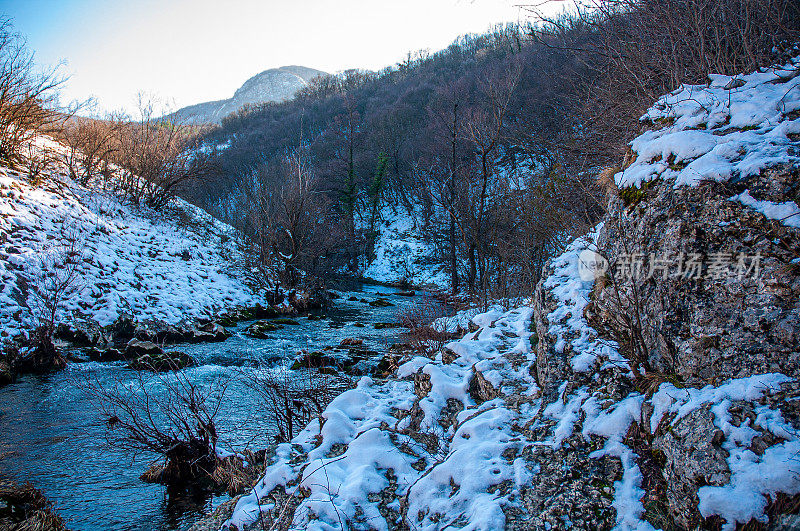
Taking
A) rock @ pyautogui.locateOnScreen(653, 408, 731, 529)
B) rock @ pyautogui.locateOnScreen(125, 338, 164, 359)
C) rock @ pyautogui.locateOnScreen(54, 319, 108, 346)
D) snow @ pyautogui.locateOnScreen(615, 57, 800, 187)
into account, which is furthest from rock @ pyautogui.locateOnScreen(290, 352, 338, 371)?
rock @ pyautogui.locateOnScreen(653, 408, 731, 529)

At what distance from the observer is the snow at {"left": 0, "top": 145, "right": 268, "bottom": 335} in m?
10.3

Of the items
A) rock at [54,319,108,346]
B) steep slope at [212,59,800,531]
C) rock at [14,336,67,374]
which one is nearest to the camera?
steep slope at [212,59,800,531]

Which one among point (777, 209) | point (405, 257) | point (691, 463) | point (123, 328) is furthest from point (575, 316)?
point (405, 257)

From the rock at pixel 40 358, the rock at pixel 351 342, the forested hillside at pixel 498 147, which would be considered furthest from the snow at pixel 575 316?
the rock at pixel 40 358

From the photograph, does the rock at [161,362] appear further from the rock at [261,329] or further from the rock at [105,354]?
the rock at [261,329]

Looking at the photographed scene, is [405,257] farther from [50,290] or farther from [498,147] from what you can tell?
[50,290]

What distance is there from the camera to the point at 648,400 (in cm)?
274

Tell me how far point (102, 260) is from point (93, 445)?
8.84 meters

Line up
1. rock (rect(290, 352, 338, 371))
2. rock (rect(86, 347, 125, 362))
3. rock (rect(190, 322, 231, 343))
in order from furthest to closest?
rock (rect(190, 322, 231, 343)) < rock (rect(86, 347, 125, 362)) < rock (rect(290, 352, 338, 371))

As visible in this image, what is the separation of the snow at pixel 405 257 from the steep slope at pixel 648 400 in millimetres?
19686

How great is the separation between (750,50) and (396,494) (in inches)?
225

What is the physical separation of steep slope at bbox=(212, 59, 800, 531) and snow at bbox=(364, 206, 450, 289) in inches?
775

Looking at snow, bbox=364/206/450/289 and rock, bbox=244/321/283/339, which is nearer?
rock, bbox=244/321/283/339

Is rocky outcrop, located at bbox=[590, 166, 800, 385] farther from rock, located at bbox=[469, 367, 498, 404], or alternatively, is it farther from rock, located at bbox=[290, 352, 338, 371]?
rock, located at bbox=[290, 352, 338, 371]
